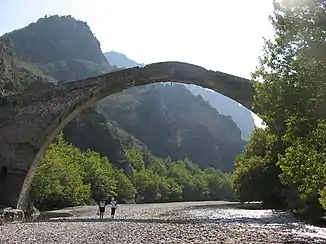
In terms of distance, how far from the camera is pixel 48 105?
3506cm

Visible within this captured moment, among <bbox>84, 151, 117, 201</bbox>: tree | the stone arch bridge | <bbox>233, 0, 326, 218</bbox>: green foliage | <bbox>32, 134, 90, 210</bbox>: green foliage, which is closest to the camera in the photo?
<bbox>233, 0, 326, 218</bbox>: green foliage

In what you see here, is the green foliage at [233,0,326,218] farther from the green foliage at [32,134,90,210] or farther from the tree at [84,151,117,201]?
the tree at [84,151,117,201]

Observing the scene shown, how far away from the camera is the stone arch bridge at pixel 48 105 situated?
110 feet

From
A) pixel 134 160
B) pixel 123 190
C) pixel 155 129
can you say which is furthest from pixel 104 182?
Answer: pixel 155 129

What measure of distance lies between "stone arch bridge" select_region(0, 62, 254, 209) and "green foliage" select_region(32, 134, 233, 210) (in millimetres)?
11010

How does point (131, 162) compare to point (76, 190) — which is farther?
point (131, 162)

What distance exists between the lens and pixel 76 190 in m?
58.4

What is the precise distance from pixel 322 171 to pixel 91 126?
9032cm

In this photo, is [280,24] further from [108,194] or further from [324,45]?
[108,194]

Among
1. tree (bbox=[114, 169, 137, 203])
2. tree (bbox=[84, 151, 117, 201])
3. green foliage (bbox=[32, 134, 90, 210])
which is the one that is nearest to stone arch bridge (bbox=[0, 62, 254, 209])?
green foliage (bbox=[32, 134, 90, 210])

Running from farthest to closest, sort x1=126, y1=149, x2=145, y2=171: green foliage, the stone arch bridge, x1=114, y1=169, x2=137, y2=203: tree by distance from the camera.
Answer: x1=126, y1=149, x2=145, y2=171: green foliage, x1=114, y1=169, x2=137, y2=203: tree, the stone arch bridge

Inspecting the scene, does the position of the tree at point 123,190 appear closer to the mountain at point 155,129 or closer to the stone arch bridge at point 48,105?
the stone arch bridge at point 48,105

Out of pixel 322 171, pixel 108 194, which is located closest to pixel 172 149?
pixel 108 194

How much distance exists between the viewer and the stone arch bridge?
33500 mm
